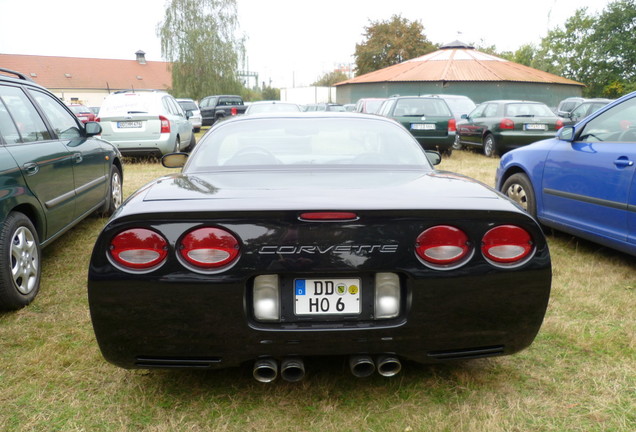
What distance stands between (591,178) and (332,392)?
3.02 m

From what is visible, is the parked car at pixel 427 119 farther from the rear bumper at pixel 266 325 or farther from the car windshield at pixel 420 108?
the rear bumper at pixel 266 325

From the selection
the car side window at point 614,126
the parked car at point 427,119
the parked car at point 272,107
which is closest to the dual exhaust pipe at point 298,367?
the car side window at point 614,126

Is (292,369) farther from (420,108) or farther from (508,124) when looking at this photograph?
(420,108)

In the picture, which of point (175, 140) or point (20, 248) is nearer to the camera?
point (20, 248)

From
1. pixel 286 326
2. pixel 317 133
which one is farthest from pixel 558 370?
pixel 317 133

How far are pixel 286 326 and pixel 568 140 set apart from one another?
144 inches

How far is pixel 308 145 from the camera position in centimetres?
331

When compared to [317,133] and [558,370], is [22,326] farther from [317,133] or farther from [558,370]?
[558,370]

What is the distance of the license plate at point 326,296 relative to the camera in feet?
7.02

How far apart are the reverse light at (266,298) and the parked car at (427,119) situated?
446 inches

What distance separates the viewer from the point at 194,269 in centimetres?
210

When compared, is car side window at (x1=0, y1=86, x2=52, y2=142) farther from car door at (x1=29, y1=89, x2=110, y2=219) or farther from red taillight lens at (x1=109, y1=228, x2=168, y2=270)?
red taillight lens at (x1=109, y1=228, x2=168, y2=270)

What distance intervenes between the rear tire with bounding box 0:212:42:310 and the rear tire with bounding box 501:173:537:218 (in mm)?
4178

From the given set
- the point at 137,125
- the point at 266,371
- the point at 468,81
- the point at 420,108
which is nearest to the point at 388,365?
the point at 266,371
